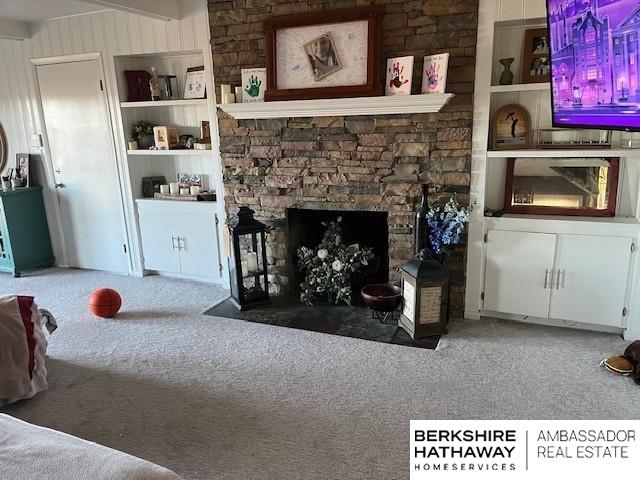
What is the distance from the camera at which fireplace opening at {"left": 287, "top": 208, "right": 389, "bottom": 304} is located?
415 cm

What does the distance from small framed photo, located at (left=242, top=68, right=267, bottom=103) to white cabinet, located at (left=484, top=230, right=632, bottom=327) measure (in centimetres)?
201

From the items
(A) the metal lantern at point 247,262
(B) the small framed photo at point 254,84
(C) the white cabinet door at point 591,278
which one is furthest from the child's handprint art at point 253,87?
(C) the white cabinet door at point 591,278

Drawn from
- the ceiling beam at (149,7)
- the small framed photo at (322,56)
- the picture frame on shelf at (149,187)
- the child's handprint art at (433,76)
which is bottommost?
the picture frame on shelf at (149,187)

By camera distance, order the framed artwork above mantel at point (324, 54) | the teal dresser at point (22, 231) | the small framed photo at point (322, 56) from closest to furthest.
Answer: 1. the framed artwork above mantel at point (324, 54)
2. the small framed photo at point (322, 56)
3. the teal dresser at point (22, 231)

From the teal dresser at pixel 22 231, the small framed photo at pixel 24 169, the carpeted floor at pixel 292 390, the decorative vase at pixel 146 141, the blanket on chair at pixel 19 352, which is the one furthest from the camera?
the small framed photo at pixel 24 169

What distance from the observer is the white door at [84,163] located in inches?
185

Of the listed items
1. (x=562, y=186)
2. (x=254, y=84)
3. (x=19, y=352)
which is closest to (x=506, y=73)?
(x=562, y=186)

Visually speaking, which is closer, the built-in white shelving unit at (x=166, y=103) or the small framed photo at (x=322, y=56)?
the small framed photo at (x=322, y=56)

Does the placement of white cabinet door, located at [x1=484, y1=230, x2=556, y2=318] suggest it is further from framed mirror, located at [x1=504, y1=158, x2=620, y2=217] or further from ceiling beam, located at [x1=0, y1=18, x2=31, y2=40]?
ceiling beam, located at [x1=0, y1=18, x2=31, y2=40]

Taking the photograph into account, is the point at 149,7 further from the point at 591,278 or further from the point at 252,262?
the point at 591,278

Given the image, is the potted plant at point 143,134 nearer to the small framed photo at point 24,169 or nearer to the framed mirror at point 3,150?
the small framed photo at point 24,169

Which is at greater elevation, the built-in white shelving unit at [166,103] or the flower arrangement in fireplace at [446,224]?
the built-in white shelving unit at [166,103]

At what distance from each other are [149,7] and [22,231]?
2.77 m

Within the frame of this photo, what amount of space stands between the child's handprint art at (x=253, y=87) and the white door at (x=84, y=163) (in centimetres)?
164
